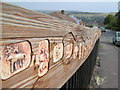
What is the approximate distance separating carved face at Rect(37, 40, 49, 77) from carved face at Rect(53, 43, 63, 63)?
12 centimetres

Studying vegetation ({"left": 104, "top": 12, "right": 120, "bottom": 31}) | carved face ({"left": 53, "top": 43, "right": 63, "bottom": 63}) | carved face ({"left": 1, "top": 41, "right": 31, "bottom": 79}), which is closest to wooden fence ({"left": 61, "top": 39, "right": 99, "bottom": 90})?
carved face ({"left": 53, "top": 43, "right": 63, "bottom": 63})

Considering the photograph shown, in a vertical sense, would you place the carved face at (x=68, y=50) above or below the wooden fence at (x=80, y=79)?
above

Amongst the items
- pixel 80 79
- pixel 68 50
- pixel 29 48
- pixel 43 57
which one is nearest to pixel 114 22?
pixel 80 79

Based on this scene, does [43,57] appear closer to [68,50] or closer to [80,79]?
[68,50]

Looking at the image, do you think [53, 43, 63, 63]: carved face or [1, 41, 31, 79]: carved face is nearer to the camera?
[1, 41, 31, 79]: carved face

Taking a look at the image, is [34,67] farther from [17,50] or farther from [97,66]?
[97,66]

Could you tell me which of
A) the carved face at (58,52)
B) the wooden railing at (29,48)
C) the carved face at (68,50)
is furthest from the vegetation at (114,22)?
the wooden railing at (29,48)

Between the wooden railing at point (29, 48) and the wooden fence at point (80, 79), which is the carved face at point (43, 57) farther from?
the wooden fence at point (80, 79)

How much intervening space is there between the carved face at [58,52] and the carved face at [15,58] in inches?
12.6

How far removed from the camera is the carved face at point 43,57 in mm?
819

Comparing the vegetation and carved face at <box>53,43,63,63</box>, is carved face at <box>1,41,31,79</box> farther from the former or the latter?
the vegetation

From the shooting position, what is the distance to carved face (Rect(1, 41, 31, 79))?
0.58 metres

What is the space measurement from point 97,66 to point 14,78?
Answer: 529 cm

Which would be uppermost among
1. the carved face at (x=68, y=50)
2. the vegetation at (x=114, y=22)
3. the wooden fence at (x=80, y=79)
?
the vegetation at (x=114, y=22)
